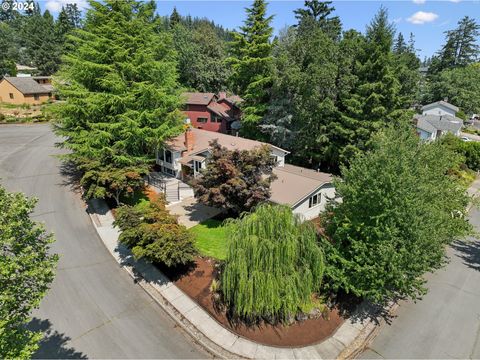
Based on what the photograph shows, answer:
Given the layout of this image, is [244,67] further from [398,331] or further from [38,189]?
[398,331]

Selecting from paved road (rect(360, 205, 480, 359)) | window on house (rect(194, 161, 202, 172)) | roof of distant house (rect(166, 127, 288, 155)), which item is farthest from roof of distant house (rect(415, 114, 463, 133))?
window on house (rect(194, 161, 202, 172))

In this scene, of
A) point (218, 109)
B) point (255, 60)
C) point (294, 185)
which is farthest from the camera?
point (218, 109)

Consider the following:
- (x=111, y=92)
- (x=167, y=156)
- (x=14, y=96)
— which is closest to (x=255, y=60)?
(x=167, y=156)

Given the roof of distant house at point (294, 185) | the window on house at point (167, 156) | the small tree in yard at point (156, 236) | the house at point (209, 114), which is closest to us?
the small tree in yard at point (156, 236)

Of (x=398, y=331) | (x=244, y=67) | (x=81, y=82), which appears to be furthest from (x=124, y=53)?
(x=398, y=331)

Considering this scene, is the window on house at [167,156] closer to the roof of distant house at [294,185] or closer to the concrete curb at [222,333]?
the roof of distant house at [294,185]

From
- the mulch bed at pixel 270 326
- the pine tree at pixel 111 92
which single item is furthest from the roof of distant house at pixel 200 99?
the mulch bed at pixel 270 326

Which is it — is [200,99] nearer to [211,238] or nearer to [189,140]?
[189,140]

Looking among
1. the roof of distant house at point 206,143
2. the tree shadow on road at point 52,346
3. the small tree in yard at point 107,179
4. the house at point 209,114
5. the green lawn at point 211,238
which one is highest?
the house at point 209,114
